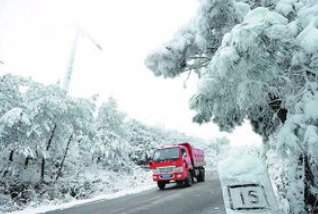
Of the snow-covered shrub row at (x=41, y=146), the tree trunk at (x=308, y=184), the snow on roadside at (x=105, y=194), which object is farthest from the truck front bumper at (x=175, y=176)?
the tree trunk at (x=308, y=184)

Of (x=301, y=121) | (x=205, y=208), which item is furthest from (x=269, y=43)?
(x=205, y=208)

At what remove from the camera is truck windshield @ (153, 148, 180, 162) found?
49.2 feet

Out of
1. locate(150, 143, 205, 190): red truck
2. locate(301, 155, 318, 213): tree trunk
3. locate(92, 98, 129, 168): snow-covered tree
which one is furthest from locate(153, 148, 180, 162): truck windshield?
locate(301, 155, 318, 213): tree trunk

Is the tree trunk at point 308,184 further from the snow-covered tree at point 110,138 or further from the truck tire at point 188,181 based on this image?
the snow-covered tree at point 110,138

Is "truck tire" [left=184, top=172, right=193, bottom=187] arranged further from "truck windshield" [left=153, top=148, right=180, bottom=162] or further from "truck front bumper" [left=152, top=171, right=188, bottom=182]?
"truck windshield" [left=153, top=148, right=180, bottom=162]

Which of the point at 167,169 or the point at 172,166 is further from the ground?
the point at 172,166

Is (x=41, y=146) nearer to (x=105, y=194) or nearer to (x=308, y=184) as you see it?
(x=105, y=194)

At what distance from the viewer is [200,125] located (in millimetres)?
7172

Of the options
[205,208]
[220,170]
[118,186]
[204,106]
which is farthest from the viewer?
[118,186]

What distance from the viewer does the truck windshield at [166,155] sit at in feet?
49.2

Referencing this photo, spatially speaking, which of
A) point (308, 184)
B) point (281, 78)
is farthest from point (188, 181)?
point (281, 78)

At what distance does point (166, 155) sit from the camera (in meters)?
15.2

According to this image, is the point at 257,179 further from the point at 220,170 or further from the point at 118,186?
the point at 118,186

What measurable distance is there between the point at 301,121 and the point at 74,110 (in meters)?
14.2
